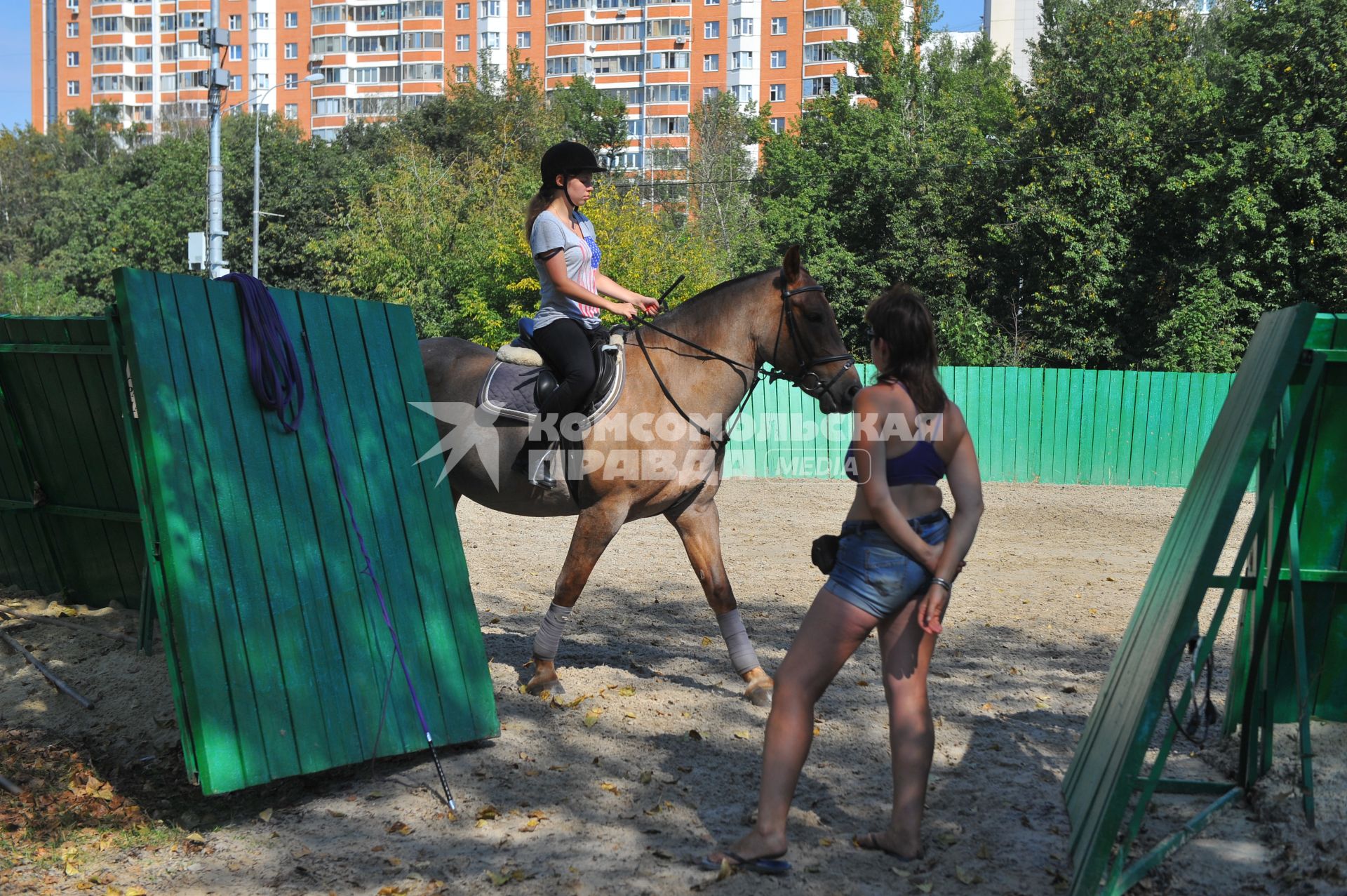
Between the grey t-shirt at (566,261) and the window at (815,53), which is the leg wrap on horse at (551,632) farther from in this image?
the window at (815,53)

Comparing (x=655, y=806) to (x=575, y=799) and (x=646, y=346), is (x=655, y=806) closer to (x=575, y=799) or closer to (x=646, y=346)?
(x=575, y=799)

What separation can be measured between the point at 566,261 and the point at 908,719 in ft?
10.5

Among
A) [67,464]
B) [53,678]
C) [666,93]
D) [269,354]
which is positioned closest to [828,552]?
[269,354]

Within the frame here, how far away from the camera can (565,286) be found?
5.89 metres

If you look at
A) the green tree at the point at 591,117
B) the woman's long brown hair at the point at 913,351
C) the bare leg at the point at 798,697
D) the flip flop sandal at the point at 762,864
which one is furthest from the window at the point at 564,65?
the flip flop sandal at the point at 762,864

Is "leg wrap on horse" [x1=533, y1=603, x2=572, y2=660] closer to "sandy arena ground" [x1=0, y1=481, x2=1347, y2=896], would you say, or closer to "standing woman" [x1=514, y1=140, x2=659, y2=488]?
"sandy arena ground" [x1=0, y1=481, x2=1347, y2=896]

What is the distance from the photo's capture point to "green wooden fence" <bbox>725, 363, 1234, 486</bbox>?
817 inches

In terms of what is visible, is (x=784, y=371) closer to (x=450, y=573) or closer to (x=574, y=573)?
(x=574, y=573)

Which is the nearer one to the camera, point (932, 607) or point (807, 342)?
point (932, 607)

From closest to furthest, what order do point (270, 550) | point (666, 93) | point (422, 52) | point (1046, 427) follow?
point (270, 550)
point (1046, 427)
point (666, 93)
point (422, 52)

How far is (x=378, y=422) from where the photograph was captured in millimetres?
5402

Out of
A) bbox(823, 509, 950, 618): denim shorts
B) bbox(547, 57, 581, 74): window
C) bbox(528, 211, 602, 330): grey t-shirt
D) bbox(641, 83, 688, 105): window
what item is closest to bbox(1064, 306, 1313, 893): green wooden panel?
bbox(823, 509, 950, 618): denim shorts

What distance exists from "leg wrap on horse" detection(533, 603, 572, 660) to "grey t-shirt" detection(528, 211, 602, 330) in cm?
159

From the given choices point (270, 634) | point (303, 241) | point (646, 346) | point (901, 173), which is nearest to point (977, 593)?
point (646, 346)
